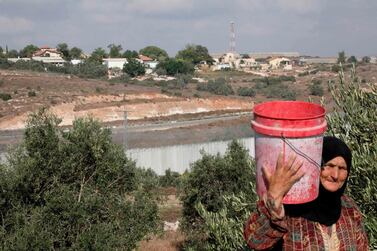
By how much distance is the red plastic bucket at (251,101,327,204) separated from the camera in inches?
102

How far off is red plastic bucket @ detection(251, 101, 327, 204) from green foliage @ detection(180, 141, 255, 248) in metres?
16.1

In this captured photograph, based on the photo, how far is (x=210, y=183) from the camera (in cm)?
2016

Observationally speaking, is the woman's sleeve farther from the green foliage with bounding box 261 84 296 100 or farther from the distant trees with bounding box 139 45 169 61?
Answer: the distant trees with bounding box 139 45 169 61

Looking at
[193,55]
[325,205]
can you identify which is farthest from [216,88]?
[325,205]

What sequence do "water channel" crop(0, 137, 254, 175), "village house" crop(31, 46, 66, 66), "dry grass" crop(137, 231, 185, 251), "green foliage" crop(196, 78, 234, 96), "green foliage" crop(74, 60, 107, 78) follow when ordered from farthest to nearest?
1. "village house" crop(31, 46, 66, 66)
2. "green foliage" crop(74, 60, 107, 78)
3. "green foliage" crop(196, 78, 234, 96)
4. "water channel" crop(0, 137, 254, 175)
5. "dry grass" crop(137, 231, 185, 251)

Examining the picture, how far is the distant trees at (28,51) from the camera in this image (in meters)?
134

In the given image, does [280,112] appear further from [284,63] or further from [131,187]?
[284,63]

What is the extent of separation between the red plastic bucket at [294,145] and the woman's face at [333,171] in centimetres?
14

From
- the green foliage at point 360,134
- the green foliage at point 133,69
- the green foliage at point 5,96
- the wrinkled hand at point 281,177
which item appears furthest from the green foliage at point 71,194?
the green foliage at point 133,69

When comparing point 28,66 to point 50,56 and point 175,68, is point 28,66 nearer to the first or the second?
point 175,68

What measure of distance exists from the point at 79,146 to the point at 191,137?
1207 inches

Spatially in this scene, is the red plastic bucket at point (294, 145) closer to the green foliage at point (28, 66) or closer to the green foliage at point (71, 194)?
the green foliage at point (71, 194)

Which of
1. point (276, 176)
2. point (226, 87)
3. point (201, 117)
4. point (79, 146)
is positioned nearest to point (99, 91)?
point (201, 117)

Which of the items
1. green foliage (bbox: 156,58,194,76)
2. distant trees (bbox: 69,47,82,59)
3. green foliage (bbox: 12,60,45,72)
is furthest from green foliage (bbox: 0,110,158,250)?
distant trees (bbox: 69,47,82,59)
